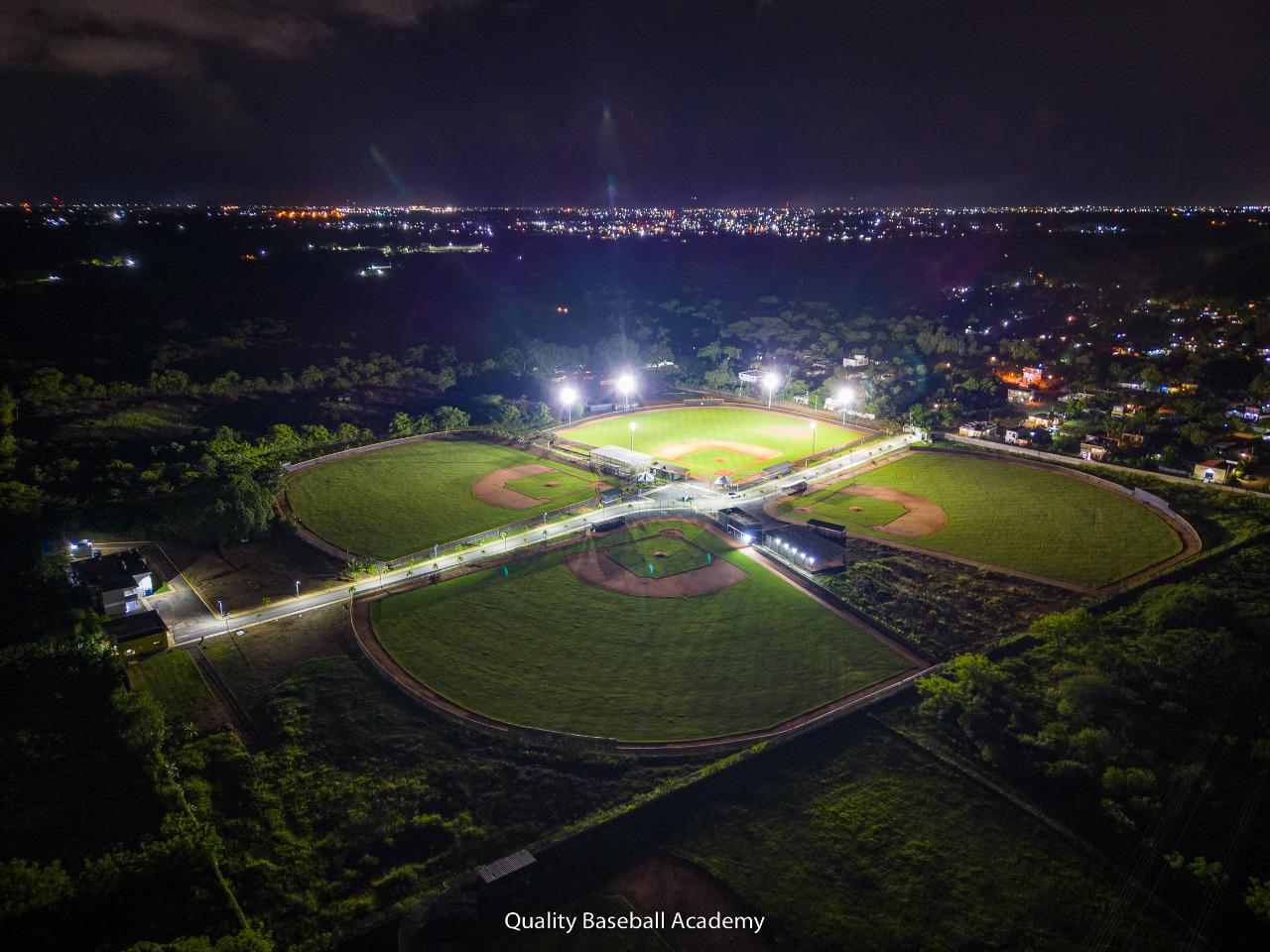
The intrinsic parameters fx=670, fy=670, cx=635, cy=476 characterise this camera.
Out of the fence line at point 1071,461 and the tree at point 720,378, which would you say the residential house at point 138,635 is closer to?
the fence line at point 1071,461

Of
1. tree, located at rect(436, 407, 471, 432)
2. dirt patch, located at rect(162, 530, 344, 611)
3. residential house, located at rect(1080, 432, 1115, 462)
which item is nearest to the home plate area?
dirt patch, located at rect(162, 530, 344, 611)

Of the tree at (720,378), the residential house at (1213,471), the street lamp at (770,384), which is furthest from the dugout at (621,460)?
the residential house at (1213,471)

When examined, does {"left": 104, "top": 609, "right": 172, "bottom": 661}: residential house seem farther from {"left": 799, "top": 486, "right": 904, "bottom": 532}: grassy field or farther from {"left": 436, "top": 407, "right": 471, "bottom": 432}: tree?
{"left": 436, "top": 407, "right": 471, "bottom": 432}: tree

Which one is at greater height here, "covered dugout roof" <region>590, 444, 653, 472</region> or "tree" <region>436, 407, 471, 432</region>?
"tree" <region>436, 407, 471, 432</region>

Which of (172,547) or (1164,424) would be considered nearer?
(172,547)

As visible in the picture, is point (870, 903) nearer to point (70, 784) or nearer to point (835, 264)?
point (70, 784)

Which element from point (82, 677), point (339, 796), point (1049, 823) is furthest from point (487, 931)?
point (82, 677)
